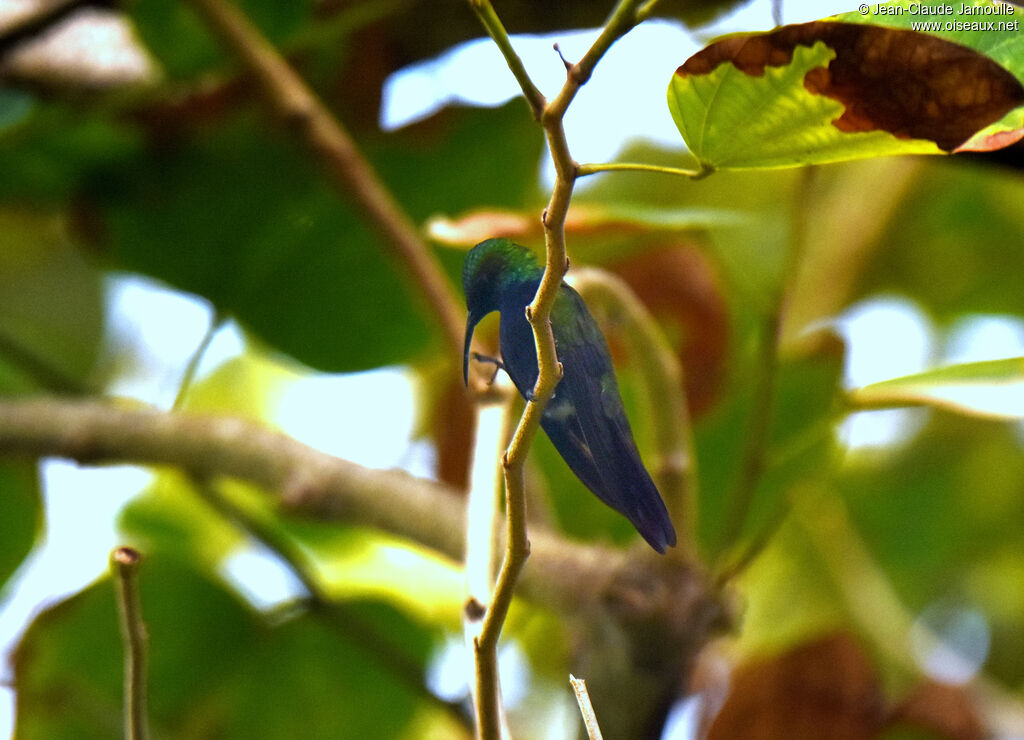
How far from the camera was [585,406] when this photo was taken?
0.76ft

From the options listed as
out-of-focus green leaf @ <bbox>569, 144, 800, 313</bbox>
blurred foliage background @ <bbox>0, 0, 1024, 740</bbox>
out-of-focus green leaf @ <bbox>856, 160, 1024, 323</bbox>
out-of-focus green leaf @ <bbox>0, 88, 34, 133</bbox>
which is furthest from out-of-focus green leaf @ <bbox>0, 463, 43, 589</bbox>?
out-of-focus green leaf @ <bbox>856, 160, 1024, 323</bbox>

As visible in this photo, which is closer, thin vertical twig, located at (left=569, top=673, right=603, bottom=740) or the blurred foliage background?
thin vertical twig, located at (left=569, top=673, right=603, bottom=740)

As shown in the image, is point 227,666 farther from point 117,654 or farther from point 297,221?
point 297,221

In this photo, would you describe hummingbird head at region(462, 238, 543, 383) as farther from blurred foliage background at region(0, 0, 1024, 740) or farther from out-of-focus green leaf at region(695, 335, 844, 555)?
out-of-focus green leaf at region(695, 335, 844, 555)

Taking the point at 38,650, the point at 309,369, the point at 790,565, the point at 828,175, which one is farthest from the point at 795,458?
the point at 828,175

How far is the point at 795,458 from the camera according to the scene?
2.09 ft

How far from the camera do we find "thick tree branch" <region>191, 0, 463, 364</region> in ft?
2.03

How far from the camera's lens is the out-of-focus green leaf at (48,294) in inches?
33.3

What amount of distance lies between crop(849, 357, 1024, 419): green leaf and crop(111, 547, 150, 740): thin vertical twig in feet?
1.05

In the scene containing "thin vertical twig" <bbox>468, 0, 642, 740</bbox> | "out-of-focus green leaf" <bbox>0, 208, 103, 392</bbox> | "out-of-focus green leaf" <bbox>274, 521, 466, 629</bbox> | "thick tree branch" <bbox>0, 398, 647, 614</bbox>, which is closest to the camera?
"thin vertical twig" <bbox>468, 0, 642, 740</bbox>

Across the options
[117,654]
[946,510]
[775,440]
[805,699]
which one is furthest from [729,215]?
[946,510]

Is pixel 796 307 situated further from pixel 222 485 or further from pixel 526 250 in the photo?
pixel 526 250

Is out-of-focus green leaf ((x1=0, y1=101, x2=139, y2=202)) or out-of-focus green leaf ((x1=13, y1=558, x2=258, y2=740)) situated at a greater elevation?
out-of-focus green leaf ((x1=0, y1=101, x2=139, y2=202))

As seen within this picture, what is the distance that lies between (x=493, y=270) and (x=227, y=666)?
59cm
